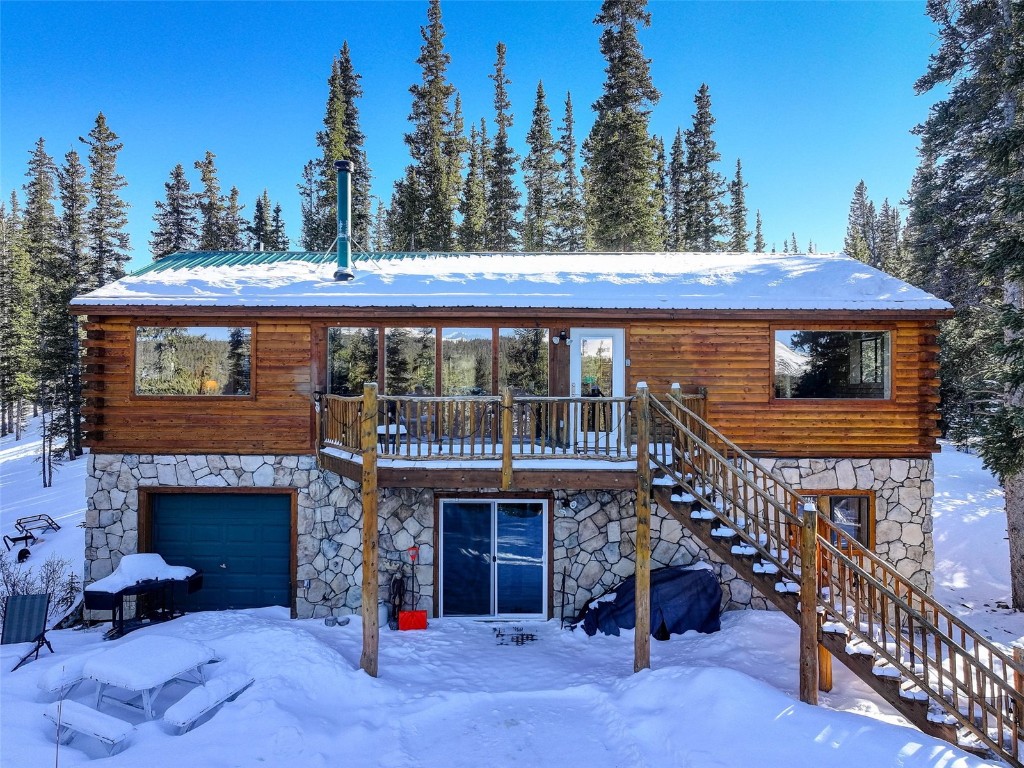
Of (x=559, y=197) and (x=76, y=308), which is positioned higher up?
(x=559, y=197)

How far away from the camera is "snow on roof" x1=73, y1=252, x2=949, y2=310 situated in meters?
8.51

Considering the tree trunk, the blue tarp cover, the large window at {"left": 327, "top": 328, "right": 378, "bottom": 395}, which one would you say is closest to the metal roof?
the large window at {"left": 327, "top": 328, "right": 378, "bottom": 395}

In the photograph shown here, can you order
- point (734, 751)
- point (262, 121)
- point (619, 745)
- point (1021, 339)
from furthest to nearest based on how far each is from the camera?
point (262, 121) → point (1021, 339) → point (619, 745) → point (734, 751)

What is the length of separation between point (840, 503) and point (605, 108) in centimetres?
1674

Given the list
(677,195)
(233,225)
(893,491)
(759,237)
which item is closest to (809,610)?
(893,491)

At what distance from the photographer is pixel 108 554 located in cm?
868

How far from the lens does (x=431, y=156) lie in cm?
2278

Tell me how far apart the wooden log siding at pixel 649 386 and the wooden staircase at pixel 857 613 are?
1.77 metres

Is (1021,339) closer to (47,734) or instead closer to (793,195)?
(47,734)

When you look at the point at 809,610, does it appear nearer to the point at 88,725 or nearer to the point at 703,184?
the point at 88,725

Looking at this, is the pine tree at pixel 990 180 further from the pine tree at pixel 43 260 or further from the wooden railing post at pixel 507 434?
the pine tree at pixel 43 260

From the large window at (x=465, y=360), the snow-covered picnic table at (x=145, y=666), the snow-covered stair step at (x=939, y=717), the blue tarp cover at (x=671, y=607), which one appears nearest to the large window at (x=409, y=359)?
the large window at (x=465, y=360)

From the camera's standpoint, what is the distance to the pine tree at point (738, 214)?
32.2m

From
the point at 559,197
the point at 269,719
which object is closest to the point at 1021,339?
the point at 269,719
